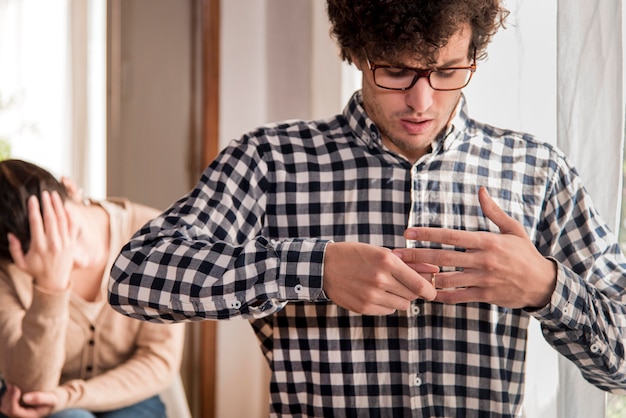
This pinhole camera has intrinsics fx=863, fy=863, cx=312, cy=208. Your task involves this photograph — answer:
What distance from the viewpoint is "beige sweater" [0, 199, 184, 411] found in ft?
6.39

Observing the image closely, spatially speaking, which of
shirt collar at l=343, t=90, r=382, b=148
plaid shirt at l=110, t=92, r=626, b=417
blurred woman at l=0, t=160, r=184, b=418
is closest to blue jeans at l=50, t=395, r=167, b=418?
blurred woman at l=0, t=160, r=184, b=418

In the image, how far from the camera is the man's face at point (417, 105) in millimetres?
1204

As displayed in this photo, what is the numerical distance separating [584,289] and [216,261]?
1.60 ft

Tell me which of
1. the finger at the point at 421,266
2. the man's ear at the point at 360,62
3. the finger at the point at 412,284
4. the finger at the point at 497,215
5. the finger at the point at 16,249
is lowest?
the finger at the point at 16,249

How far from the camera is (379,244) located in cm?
128

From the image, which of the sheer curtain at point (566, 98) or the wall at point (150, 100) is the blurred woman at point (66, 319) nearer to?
the wall at point (150, 100)

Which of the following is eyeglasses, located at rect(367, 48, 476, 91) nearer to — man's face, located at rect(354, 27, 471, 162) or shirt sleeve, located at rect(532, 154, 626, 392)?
man's face, located at rect(354, 27, 471, 162)

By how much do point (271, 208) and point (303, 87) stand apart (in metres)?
1.20

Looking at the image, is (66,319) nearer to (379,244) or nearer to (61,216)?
(61,216)

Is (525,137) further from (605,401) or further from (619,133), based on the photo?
(605,401)

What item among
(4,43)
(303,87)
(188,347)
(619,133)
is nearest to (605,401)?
(619,133)

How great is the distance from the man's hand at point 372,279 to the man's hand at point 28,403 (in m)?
1.06

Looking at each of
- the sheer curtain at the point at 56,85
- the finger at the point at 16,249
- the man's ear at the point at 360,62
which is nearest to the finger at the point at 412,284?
the man's ear at the point at 360,62

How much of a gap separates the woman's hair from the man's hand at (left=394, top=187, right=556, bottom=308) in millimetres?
1135
